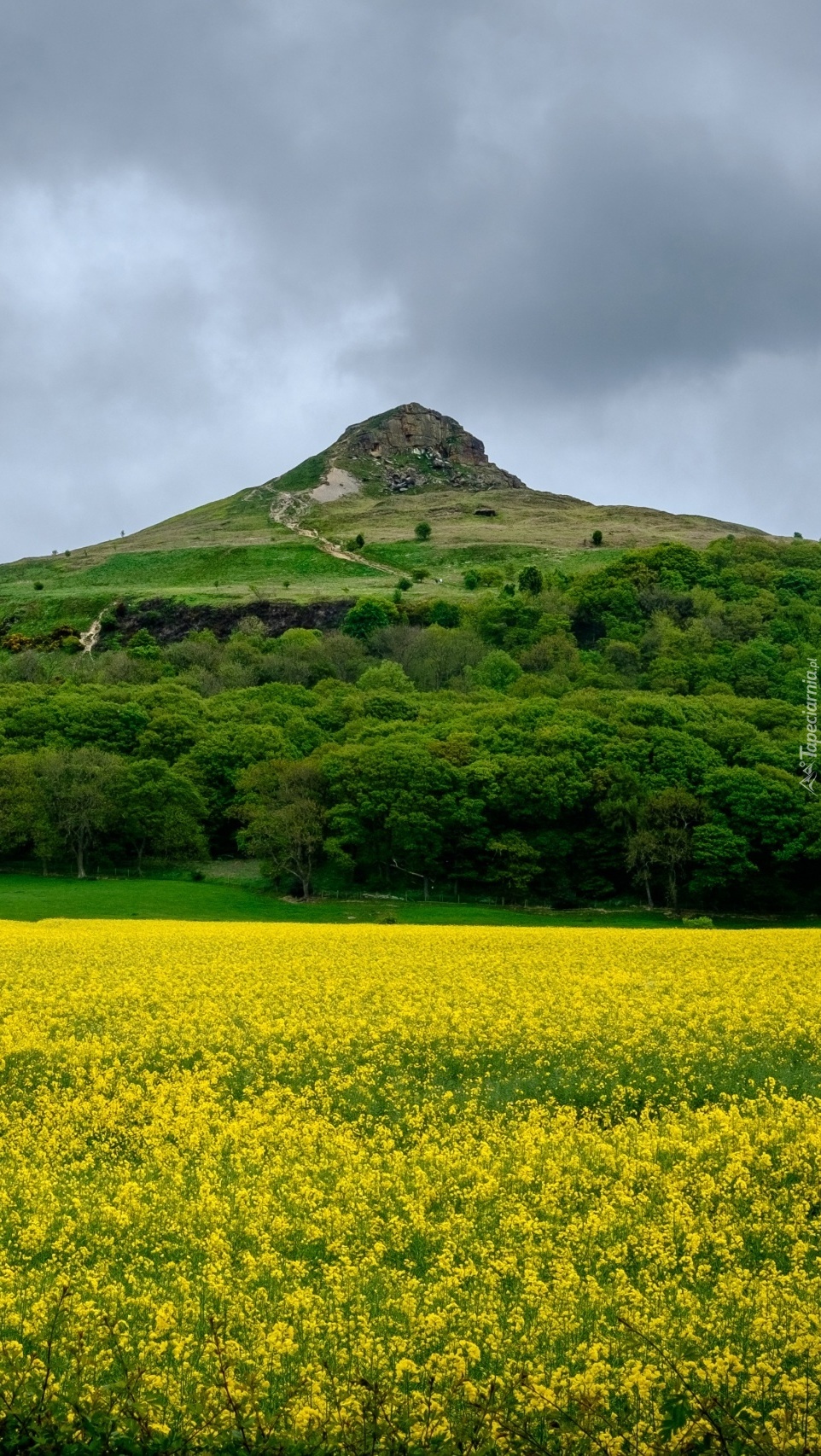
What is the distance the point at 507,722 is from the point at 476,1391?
79244 mm

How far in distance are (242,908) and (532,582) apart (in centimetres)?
9497

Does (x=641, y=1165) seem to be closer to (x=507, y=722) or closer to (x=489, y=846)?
(x=489, y=846)

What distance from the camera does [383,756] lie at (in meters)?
74.8

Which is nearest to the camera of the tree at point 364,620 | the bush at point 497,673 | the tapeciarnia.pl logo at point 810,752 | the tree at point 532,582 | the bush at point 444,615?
the tapeciarnia.pl logo at point 810,752

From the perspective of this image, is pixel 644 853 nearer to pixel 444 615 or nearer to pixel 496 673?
pixel 496 673

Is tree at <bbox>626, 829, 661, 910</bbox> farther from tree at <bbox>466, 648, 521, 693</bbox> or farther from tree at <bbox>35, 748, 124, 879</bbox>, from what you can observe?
tree at <bbox>466, 648, 521, 693</bbox>

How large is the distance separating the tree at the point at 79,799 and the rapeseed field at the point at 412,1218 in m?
55.6

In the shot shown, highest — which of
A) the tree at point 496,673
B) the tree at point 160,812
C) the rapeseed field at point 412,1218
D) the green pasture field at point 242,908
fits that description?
the tree at point 496,673

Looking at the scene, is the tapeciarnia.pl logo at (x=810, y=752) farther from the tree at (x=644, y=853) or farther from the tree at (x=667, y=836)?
the tree at (x=644, y=853)

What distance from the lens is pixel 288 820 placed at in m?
70.6

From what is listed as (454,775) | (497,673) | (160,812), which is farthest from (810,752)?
(160,812)

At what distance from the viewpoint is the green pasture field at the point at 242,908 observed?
58.0m

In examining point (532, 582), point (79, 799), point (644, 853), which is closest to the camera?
point (644, 853)

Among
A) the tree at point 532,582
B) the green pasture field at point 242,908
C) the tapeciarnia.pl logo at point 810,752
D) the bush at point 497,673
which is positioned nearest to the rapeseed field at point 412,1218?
the green pasture field at point 242,908
